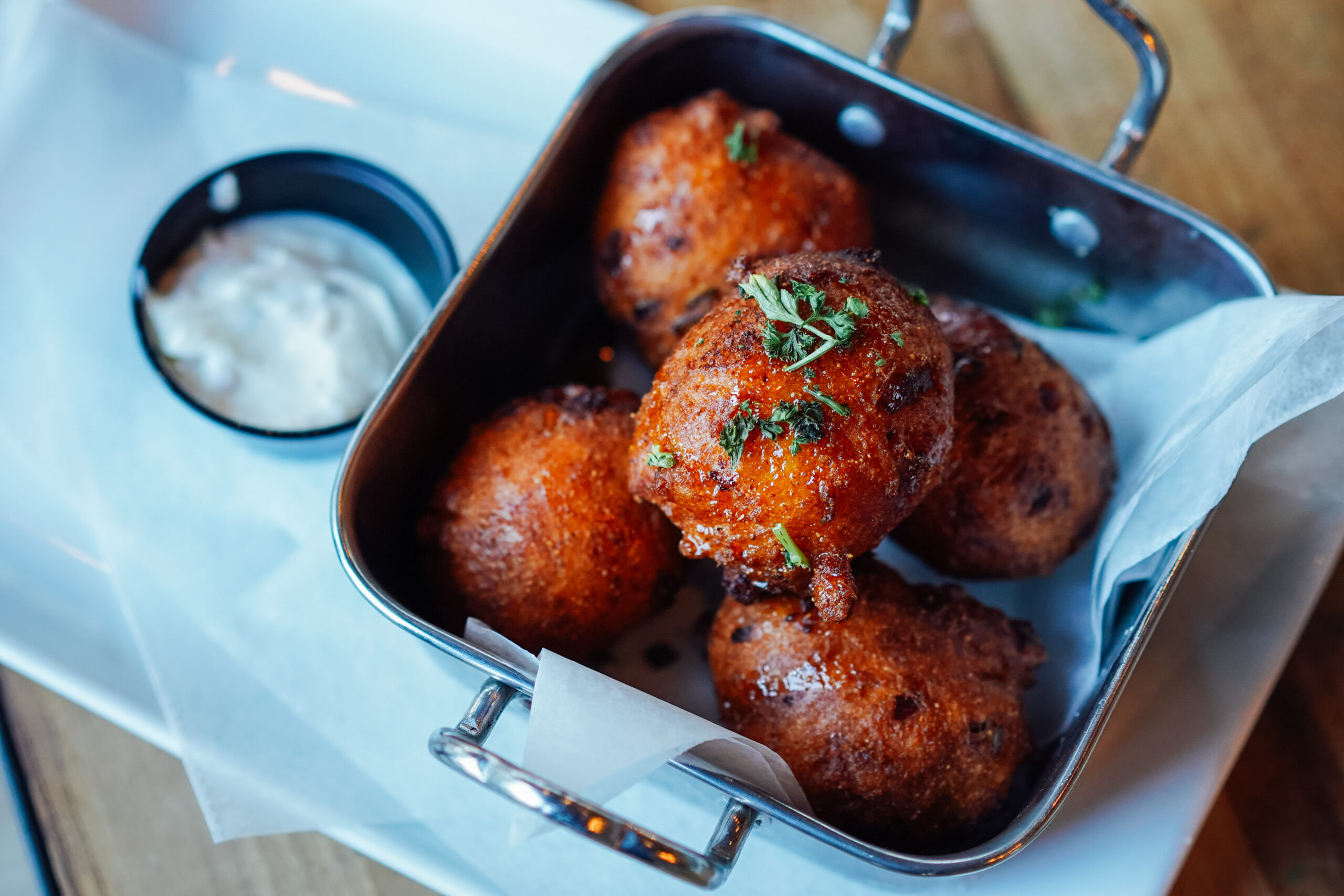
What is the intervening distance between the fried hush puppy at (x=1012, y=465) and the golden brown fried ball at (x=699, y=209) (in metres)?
0.27

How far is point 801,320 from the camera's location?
3.59 ft

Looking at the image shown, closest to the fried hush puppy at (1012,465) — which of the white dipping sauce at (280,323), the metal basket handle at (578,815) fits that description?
the metal basket handle at (578,815)

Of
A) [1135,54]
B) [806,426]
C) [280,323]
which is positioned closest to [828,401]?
[806,426]

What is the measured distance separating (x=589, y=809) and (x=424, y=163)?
4.30ft

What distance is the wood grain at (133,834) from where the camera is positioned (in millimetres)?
1677

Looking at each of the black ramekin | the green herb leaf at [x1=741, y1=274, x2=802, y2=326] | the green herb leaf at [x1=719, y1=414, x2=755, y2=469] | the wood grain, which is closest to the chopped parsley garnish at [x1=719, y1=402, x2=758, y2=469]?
the green herb leaf at [x1=719, y1=414, x2=755, y2=469]

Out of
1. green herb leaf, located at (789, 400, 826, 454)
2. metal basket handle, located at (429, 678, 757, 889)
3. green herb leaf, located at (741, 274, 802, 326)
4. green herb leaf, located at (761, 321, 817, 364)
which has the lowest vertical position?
metal basket handle, located at (429, 678, 757, 889)

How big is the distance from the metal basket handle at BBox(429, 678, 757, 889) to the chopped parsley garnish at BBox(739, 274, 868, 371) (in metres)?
0.49

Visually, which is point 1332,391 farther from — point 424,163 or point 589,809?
point 424,163

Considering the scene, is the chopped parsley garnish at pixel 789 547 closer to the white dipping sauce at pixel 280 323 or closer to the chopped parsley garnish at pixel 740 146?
the chopped parsley garnish at pixel 740 146

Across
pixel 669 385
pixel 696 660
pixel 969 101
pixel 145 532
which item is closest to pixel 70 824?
pixel 145 532

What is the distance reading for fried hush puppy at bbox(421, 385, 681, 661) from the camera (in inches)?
52.3

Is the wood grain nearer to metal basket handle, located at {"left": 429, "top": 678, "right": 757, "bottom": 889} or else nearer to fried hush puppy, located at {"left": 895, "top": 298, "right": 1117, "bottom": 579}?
metal basket handle, located at {"left": 429, "top": 678, "right": 757, "bottom": 889}

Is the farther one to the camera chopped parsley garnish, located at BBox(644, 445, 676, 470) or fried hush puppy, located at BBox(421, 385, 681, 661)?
fried hush puppy, located at BBox(421, 385, 681, 661)
